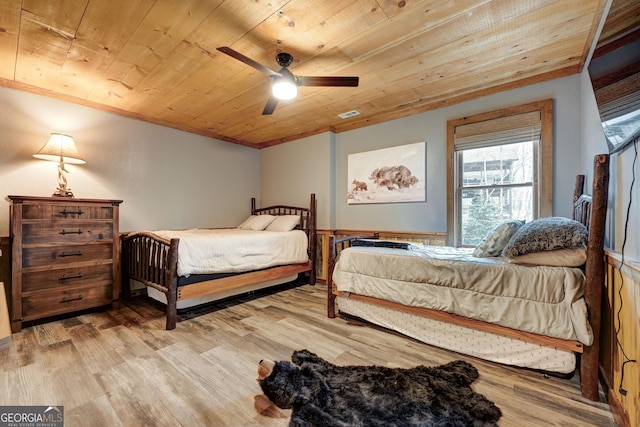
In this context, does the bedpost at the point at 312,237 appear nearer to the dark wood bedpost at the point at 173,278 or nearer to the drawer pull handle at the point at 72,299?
the dark wood bedpost at the point at 173,278

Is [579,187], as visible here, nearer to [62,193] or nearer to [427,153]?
[427,153]

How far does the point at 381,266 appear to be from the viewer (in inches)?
89.2

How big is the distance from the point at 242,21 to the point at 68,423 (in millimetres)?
2417

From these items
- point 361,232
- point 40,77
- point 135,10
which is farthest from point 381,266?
point 40,77

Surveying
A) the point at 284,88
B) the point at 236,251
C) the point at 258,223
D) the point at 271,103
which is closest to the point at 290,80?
the point at 284,88

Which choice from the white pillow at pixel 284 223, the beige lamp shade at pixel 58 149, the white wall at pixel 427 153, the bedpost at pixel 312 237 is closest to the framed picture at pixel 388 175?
the white wall at pixel 427 153

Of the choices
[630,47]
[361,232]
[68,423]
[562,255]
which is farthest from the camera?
[361,232]

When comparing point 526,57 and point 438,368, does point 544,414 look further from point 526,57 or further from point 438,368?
point 526,57

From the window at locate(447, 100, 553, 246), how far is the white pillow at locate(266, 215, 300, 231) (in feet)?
6.64

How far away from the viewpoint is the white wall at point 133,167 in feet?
8.98

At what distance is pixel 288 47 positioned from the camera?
205 cm

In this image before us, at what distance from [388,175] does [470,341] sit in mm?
2147

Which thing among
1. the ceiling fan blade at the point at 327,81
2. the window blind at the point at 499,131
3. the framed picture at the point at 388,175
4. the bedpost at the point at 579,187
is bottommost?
the bedpost at the point at 579,187

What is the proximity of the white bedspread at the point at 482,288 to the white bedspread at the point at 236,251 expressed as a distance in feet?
4.17
